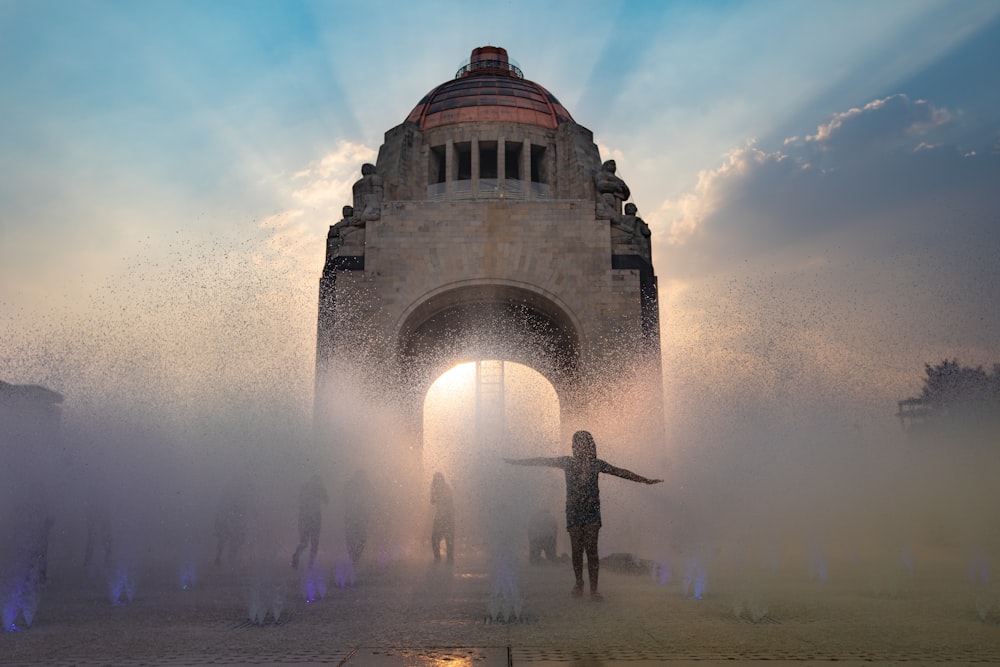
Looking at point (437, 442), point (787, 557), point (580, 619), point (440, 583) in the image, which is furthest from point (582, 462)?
point (437, 442)

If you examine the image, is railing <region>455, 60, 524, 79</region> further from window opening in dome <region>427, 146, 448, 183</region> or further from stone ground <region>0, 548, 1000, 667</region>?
stone ground <region>0, 548, 1000, 667</region>

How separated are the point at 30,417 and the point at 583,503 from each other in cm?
1299

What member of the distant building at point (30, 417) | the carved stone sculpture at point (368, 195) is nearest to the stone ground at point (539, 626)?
the distant building at point (30, 417)

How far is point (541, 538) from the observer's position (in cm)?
1148

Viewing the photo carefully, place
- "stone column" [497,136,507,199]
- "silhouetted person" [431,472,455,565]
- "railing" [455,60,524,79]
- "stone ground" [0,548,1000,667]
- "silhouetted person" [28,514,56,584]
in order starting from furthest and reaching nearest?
"railing" [455,60,524,79], "stone column" [497,136,507,199], "silhouetted person" [431,472,455,565], "silhouetted person" [28,514,56,584], "stone ground" [0,548,1000,667]

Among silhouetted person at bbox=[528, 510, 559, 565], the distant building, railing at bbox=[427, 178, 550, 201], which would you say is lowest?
silhouetted person at bbox=[528, 510, 559, 565]

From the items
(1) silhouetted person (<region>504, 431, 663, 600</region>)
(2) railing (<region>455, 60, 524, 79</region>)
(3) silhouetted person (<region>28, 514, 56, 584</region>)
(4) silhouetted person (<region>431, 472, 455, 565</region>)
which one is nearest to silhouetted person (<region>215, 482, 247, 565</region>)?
(3) silhouetted person (<region>28, 514, 56, 584</region>)

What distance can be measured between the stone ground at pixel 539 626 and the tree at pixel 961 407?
9894mm

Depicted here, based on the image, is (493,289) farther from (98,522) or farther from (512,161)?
(98,522)

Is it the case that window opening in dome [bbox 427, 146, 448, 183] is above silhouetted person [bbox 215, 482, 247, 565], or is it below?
above

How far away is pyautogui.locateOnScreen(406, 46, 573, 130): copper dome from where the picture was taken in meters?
21.2

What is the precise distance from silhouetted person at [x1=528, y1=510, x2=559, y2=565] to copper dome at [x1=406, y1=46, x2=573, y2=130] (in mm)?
13527

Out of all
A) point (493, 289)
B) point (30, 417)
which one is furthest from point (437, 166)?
point (30, 417)

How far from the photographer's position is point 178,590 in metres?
7.91
